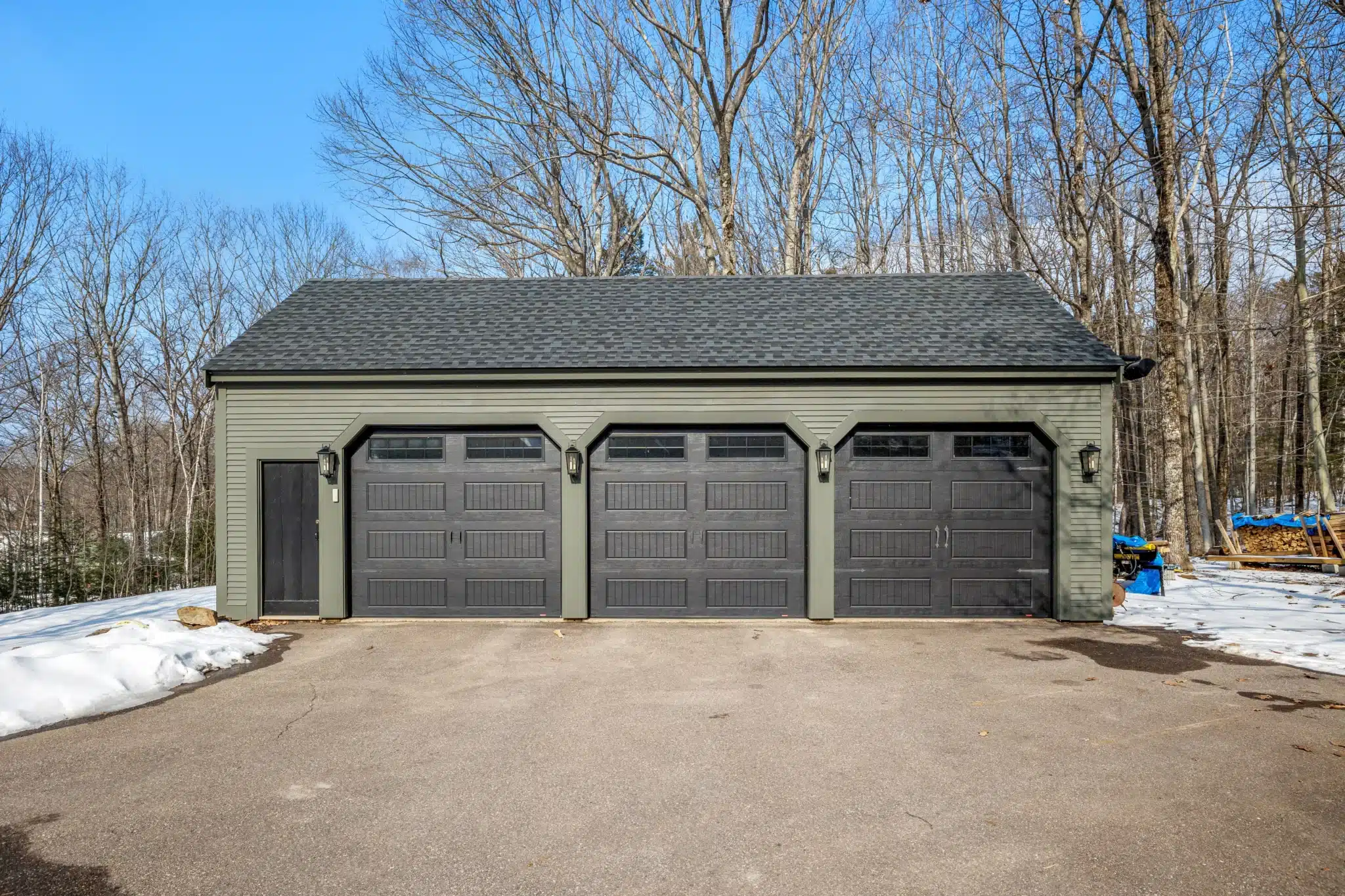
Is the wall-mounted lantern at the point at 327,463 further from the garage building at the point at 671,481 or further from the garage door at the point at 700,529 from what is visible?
the garage door at the point at 700,529

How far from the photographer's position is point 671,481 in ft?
29.8

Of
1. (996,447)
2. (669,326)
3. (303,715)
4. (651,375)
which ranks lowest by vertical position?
(303,715)

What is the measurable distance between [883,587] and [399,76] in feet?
51.4

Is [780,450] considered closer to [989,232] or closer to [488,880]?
[488,880]

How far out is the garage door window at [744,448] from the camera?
9.12 meters

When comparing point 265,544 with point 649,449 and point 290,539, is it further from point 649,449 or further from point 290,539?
point 649,449

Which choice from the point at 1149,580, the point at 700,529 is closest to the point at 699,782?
the point at 700,529

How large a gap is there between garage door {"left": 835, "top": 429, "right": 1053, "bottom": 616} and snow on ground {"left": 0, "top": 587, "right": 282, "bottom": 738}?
21.3ft

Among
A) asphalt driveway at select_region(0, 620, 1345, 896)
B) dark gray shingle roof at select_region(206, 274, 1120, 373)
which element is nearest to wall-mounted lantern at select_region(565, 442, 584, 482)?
dark gray shingle roof at select_region(206, 274, 1120, 373)

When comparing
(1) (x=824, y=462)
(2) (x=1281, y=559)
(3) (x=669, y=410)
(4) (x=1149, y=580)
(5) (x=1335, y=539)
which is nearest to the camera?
(1) (x=824, y=462)

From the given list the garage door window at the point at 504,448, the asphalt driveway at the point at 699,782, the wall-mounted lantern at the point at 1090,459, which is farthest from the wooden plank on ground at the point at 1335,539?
Result: the garage door window at the point at 504,448

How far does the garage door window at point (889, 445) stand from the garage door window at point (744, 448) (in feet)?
3.04

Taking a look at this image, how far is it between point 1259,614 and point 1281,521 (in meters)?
6.43

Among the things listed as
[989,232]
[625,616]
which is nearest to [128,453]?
[625,616]
